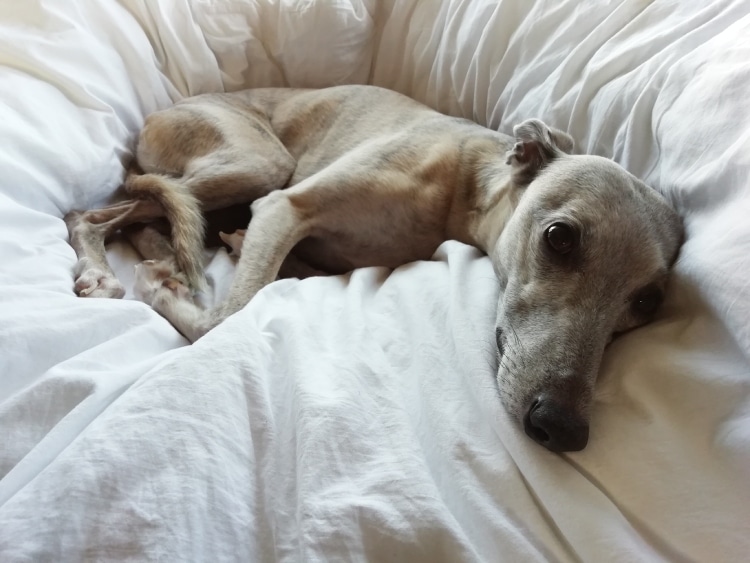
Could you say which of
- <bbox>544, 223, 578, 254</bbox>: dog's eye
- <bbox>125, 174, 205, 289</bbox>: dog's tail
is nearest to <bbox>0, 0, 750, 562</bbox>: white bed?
<bbox>544, 223, 578, 254</bbox>: dog's eye

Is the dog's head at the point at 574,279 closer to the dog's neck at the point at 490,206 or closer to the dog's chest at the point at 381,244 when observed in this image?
the dog's neck at the point at 490,206

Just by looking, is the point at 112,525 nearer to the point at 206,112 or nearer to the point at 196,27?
the point at 206,112

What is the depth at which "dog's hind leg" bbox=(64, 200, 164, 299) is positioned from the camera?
60.7 inches

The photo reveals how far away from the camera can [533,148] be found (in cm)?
164

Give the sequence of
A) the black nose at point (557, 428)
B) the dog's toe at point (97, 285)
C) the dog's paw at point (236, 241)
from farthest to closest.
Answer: the dog's paw at point (236, 241) < the dog's toe at point (97, 285) < the black nose at point (557, 428)

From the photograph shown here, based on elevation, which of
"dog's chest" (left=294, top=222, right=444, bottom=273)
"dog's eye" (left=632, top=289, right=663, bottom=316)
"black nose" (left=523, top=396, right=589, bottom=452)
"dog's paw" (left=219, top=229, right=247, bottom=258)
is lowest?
"dog's paw" (left=219, top=229, right=247, bottom=258)

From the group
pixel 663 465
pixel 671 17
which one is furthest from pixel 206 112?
pixel 663 465

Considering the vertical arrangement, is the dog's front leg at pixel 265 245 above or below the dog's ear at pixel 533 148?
below

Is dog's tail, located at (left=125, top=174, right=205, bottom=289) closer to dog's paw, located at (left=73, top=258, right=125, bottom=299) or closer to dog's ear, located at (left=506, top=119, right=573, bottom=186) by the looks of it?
dog's paw, located at (left=73, top=258, right=125, bottom=299)

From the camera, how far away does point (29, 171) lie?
1.57 m

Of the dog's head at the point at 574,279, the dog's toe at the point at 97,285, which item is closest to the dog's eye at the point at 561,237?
the dog's head at the point at 574,279

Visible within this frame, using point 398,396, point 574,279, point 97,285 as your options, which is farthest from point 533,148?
point 97,285

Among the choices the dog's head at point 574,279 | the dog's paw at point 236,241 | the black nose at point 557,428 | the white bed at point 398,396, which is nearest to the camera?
the white bed at point 398,396

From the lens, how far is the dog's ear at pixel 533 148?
5.26 ft
